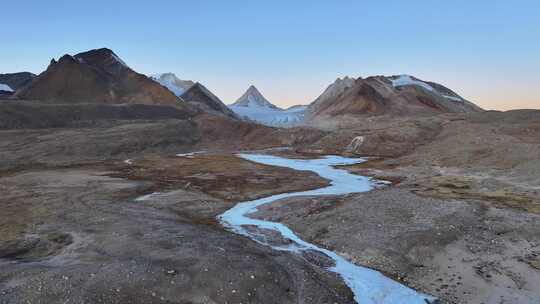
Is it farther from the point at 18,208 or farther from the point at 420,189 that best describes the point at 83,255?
the point at 420,189

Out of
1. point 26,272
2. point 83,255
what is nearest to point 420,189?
point 83,255

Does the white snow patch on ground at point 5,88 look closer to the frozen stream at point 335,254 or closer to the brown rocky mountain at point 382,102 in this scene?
the brown rocky mountain at point 382,102

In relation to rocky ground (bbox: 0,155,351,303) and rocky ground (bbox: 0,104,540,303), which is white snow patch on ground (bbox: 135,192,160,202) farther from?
rocky ground (bbox: 0,155,351,303)

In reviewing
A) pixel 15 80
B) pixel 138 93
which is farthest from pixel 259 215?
pixel 15 80

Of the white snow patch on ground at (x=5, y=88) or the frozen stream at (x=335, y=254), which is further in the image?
the white snow patch on ground at (x=5, y=88)

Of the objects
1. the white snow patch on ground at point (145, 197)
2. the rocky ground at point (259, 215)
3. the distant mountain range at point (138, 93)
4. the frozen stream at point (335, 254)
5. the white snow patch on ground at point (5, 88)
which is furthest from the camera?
the white snow patch on ground at point (5, 88)

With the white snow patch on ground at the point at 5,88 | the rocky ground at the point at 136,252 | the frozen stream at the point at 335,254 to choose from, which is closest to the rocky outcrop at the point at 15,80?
the white snow patch on ground at the point at 5,88
